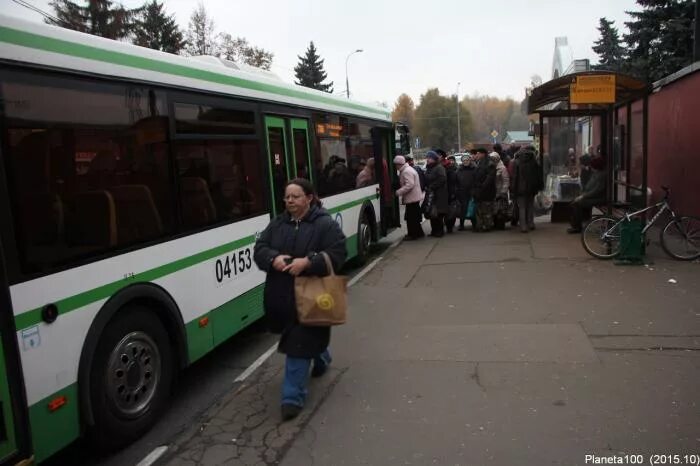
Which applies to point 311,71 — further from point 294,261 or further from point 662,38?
point 294,261

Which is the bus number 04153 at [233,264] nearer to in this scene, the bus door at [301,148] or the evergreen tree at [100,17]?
the bus door at [301,148]

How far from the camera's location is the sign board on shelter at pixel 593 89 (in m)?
9.30

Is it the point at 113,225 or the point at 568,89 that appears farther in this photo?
the point at 568,89

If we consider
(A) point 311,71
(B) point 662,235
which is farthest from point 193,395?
(A) point 311,71

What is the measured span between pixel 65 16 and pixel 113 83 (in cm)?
3239

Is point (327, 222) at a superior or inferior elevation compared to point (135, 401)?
superior

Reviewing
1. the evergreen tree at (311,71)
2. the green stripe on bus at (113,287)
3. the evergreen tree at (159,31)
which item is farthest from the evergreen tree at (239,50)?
the green stripe on bus at (113,287)

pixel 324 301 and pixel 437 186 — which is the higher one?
pixel 437 186

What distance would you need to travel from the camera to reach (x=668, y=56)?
22516 millimetres

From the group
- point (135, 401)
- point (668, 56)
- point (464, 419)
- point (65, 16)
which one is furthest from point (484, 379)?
point (65, 16)

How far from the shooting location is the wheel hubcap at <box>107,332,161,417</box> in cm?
389

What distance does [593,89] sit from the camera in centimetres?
942

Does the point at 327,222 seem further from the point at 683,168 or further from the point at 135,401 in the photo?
the point at 683,168

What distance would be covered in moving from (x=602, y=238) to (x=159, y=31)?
3872cm
